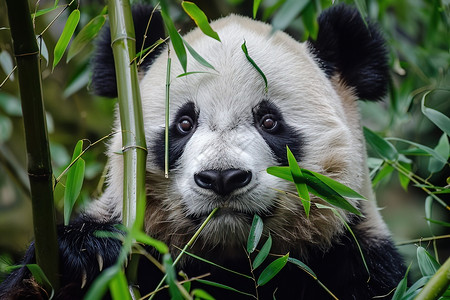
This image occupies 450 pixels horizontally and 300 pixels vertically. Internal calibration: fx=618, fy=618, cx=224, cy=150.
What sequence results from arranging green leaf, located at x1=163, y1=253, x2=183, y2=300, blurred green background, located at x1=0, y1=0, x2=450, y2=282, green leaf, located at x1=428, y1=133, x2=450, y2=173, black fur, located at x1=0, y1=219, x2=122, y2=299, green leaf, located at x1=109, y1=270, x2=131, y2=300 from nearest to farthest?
green leaf, located at x1=109, y1=270, x2=131, y2=300 < green leaf, located at x1=163, y1=253, x2=183, y2=300 < black fur, located at x1=0, y1=219, x2=122, y2=299 < green leaf, located at x1=428, y1=133, x2=450, y2=173 < blurred green background, located at x1=0, y1=0, x2=450, y2=282

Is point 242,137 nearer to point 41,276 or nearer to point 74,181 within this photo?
point 74,181

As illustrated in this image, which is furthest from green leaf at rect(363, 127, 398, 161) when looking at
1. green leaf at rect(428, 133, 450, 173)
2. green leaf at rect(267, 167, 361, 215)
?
green leaf at rect(267, 167, 361, 215)

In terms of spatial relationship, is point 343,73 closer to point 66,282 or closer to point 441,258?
point 66,282

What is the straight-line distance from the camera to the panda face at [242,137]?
5.57 ft

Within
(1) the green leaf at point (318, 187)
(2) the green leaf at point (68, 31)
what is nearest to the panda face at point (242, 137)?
(1) the green leaf at point (318, 187)

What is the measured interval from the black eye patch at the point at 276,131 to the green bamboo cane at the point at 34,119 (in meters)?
0.73

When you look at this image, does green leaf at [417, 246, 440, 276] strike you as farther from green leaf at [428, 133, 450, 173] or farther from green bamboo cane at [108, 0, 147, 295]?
green bamboo cane at [108, 0, 147, 295]

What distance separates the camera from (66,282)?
1648mm

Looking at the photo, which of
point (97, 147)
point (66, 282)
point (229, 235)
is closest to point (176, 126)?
point (229, 235)

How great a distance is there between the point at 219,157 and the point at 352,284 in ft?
2.21

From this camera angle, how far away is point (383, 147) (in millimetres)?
2254

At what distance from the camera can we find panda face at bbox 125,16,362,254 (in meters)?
1.70

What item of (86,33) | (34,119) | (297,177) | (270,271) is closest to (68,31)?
(86,33)

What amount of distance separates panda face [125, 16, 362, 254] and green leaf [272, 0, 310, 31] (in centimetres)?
53
